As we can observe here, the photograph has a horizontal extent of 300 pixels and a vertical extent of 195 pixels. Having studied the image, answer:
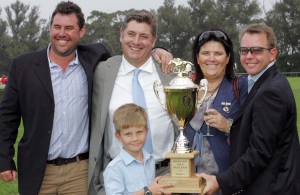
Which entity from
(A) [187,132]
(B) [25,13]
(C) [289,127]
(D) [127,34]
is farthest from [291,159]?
(B) [25,13]

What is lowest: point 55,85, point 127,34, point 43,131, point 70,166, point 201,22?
point 70,166

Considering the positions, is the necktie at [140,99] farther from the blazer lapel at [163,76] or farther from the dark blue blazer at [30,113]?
the dark blue blazer at [30,113]

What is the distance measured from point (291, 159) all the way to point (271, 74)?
65cm

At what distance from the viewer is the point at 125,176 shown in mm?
3988

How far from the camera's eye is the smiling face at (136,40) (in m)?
4.40

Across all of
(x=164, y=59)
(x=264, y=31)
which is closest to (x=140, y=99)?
(x=164, y=59)

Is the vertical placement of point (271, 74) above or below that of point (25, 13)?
below

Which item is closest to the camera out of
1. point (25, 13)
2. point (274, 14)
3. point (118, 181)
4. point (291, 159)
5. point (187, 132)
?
point (291, 159)

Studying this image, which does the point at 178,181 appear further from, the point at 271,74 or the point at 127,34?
the point at 127,34

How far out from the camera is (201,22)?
6888 centimetres

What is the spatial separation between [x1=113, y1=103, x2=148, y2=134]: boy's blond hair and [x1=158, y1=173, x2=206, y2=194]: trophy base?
460 millimetres

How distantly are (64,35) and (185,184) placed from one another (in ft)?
5.92

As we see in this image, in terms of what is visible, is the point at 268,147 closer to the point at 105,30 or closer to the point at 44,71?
the point at 44,71

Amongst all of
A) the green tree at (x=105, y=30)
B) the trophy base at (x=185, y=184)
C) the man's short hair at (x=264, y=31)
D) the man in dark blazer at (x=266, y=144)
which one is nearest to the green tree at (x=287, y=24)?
the green tree at (x=105, y=30)
